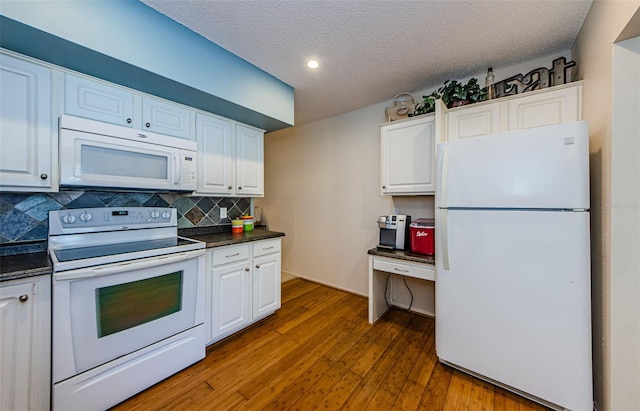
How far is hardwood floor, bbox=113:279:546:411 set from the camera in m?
1.49

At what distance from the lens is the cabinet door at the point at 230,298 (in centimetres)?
199

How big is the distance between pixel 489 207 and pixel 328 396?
162 centimetres

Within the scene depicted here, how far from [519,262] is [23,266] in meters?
2.79

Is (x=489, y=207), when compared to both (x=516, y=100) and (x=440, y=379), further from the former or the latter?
(x=440, y=379)

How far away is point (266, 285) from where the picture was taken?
2.41 meters

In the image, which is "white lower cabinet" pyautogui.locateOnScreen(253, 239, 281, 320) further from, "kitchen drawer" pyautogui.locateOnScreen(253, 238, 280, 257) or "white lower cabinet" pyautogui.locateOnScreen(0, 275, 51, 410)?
"white lower cabinet" pyautogui.locateOnScreen(0, 275, 51, 410)

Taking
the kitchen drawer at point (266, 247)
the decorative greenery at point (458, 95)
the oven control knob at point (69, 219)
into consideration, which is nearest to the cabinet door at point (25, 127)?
the oven control knob at point (69, 219)

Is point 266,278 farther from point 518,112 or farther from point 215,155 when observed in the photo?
point 518,112

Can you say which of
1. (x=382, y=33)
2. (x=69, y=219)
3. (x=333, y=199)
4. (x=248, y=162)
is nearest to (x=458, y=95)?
(x=382, y=33)

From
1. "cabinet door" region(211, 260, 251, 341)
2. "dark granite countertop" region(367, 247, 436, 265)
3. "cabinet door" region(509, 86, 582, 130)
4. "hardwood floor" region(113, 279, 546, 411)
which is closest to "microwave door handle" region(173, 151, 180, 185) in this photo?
"cabinet door" region(211, 260, 251, 341)

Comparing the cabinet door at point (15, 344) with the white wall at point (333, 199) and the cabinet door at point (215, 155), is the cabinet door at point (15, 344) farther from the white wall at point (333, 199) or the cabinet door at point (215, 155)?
the white wall at point (333, 199)

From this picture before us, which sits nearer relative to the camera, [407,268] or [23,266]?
[23,266]

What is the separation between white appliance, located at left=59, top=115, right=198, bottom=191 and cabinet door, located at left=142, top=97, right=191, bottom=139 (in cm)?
12

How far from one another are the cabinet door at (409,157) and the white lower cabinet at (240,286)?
55.0 inches
